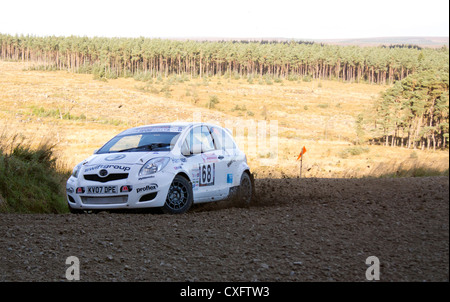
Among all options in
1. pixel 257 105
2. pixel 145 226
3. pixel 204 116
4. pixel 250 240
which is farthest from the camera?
pixel 257 105

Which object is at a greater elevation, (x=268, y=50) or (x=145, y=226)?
(x=268, y=50)

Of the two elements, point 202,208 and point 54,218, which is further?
point 202,208

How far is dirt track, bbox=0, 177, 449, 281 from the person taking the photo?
488 cm

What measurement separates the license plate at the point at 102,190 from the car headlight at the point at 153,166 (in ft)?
1.66

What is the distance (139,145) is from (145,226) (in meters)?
2.76

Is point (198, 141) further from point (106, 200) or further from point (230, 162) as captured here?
point (106, 200)

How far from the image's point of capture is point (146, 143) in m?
9.91

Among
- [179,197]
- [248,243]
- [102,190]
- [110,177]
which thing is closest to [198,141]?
[179,197]

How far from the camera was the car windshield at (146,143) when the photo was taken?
961 cm

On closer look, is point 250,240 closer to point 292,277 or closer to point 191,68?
point 292,277

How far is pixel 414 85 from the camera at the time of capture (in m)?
57.6

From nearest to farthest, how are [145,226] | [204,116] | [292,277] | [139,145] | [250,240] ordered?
[292,277]
[250,240]
[145,226]
[139,145]
[204,116]

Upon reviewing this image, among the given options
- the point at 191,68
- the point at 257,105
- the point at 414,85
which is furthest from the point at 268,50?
the point at 414,85

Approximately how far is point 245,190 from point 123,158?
113 inches
